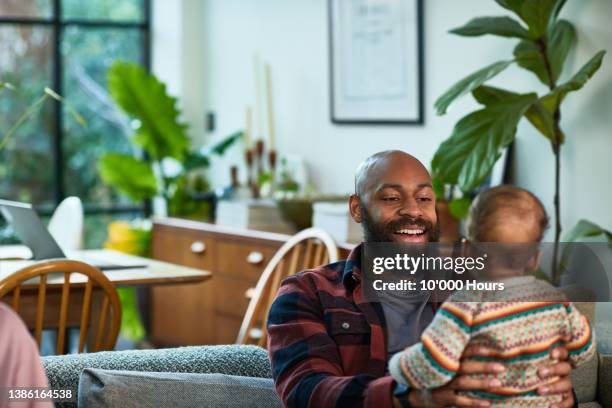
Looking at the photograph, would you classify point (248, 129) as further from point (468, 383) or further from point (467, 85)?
point (468, 383)

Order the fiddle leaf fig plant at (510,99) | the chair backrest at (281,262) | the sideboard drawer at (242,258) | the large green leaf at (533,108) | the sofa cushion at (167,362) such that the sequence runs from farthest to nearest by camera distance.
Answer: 1. the sideboard drawer at (242,258)
2. the large green leaf at (533,108)
3. the fiddle leaf fig plant at (510,99)
4. the chair backrest at (281,262)
5. the sofa cushion at (167,362)

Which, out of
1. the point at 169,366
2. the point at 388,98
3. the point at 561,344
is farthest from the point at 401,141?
the point at 561,344

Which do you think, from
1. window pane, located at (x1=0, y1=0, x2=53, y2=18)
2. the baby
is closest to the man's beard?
the baby

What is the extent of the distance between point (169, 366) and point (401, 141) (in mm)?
2450

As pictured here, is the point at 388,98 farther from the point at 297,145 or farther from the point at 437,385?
the point at 437,385

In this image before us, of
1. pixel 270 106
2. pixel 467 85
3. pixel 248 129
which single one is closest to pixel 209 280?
pixel 248 129

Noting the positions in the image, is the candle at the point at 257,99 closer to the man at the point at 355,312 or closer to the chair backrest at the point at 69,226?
the chair backrest at the point at 69,226

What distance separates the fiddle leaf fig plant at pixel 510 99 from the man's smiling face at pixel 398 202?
1.14 metres

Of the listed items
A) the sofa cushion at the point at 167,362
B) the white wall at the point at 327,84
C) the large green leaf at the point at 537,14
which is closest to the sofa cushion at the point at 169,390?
the sofa cushion at the point at 167,362

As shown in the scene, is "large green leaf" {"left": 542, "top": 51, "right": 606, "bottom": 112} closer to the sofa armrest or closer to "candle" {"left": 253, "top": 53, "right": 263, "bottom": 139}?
the sofa armrest

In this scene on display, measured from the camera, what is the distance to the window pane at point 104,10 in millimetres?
6223

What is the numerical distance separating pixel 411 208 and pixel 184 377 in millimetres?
528

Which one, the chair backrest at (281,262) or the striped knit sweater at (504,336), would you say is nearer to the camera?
the striped knit sweater at (504,336)

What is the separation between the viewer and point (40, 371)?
1.64 metres
